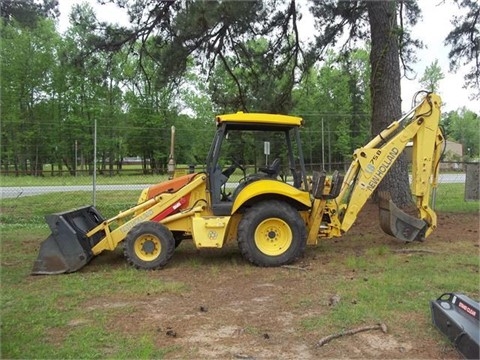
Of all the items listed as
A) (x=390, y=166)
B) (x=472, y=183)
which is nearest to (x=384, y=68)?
(x=390, y=166)

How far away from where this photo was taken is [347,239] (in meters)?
8.62

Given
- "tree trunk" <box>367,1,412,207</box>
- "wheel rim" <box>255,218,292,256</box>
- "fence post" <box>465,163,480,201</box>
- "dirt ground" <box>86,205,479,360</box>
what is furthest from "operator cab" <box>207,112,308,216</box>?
"fence post" <box>465,163,480,201</box>

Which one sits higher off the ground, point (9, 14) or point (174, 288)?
point (9, 14)

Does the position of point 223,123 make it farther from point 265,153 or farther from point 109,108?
point 109,108

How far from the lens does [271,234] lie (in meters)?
6.66

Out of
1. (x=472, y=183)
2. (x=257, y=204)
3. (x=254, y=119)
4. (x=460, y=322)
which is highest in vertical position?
(x=254, y=119)

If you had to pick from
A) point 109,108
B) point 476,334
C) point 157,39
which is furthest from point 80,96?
point 476,334

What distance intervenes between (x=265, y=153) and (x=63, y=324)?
4.03 meters

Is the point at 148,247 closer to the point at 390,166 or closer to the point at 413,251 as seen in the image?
the point at 390,166

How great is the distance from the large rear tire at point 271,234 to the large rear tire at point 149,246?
102cm

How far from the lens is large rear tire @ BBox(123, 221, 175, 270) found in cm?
644

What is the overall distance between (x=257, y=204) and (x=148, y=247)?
1.63 meters

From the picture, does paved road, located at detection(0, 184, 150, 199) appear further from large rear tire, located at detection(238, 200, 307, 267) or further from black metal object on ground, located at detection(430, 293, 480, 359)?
black metal object on ground, located at detection(430, 293, 480, 359)

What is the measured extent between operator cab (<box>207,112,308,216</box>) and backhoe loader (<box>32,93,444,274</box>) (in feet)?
0.05
